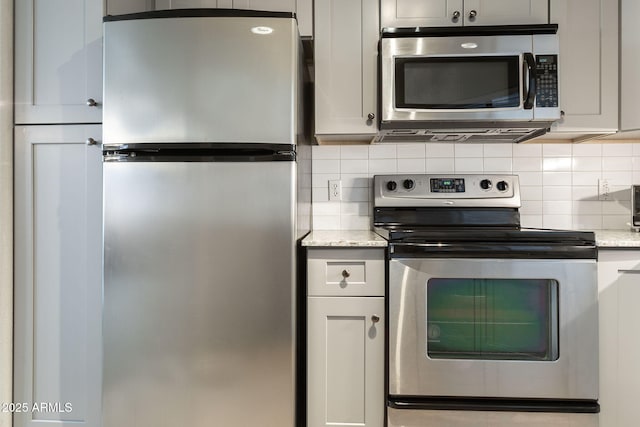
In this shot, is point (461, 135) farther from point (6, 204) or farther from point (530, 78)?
point (6, 204)

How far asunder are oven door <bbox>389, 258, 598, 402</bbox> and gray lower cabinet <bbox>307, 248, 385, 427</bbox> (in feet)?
0.21

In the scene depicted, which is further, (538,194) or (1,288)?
(538,194)

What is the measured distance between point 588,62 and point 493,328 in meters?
1.32

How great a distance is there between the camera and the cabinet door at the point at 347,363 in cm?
148

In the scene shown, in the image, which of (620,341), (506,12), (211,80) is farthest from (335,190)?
(620,341)

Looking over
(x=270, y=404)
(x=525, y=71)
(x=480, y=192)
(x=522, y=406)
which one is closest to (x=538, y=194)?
(x=480, y=192)

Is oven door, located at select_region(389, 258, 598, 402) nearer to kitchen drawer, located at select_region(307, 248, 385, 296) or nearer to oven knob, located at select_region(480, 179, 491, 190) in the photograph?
kitchen drawer, located at select_region(307, 248, 385, 296)

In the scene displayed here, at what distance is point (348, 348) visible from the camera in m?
1.48

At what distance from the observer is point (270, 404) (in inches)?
53.9

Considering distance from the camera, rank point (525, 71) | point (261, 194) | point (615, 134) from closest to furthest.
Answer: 1. point (261, 194)
2. point (525, 71)
3. point (615, 134)

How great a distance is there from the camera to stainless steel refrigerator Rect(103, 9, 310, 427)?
1364 mm

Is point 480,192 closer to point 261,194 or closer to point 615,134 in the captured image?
point 615,134

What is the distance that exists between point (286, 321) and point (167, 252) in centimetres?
51

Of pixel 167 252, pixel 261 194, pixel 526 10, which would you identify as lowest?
pixel 167 252
